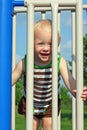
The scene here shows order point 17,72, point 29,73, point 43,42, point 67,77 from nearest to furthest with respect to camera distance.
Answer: point 29,73 → point 43,42 → point 67,77 → point 17,72

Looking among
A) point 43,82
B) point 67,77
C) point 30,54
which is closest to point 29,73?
point 30,54

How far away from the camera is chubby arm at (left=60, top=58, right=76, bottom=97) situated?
5.95 feet

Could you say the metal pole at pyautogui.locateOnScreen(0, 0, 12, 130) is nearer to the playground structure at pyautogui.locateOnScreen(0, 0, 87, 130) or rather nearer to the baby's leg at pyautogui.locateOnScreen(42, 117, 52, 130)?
the playground structure at pyautogui.locateOnScreen(0, 0, 87, 130)

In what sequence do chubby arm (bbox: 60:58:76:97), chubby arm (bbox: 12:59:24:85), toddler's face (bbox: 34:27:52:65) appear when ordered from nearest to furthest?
toddler's face (bbox: 34:27:52:65) < chubby arm (bbox: 60:58:76:97) < chubby arm (bbox: 12:59:24:85)

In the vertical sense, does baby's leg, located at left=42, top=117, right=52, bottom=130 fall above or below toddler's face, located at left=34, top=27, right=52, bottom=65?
below

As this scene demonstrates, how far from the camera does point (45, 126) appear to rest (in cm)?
222

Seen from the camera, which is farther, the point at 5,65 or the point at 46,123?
the point at 46,123

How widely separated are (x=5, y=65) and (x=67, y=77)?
1.55 ft

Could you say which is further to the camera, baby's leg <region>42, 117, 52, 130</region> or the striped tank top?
baby's leg <region>42, 117, 52, 130</region>

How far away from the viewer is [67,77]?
74.2 inches

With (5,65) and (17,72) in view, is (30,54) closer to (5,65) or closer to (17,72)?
(5,65)

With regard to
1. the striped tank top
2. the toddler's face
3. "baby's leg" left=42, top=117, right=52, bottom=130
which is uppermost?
the toddler's face

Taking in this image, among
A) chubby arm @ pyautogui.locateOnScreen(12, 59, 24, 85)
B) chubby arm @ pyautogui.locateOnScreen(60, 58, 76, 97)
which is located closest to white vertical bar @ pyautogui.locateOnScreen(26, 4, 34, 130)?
chubby arm @ pyautogui.locateOnScreen(60, 58, 76, 97)

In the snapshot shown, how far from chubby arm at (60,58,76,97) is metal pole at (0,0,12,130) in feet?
1.35
